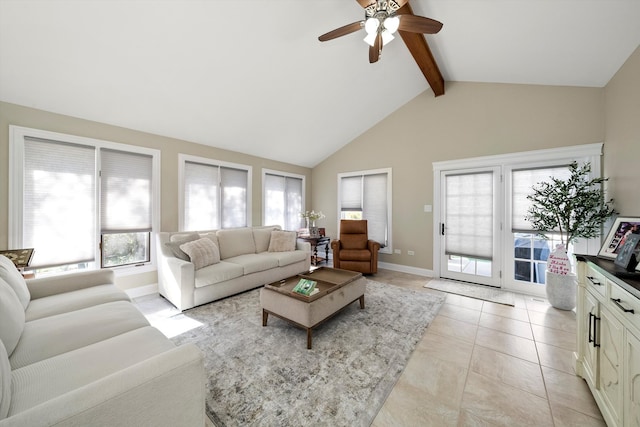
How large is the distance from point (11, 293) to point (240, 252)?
2.61 metres

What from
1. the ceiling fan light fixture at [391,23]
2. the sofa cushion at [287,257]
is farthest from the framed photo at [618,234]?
the sofa cushion at [287,257]

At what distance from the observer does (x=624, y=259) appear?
150cm

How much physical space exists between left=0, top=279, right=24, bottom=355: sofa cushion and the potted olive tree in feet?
16.2

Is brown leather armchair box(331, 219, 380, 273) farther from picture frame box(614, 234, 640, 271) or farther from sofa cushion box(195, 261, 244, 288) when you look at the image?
picture frame box(614, 234, 640, 271)

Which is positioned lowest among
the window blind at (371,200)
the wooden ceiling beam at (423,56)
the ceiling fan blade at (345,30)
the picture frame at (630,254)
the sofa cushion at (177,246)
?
the sofa cushion at (177,246)

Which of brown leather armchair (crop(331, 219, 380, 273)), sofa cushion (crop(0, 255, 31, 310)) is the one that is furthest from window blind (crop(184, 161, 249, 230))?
sofa cushion (crop(0, 255, 31, 310))

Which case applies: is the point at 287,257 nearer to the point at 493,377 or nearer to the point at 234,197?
the point at 234,197

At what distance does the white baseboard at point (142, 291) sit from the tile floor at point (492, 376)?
713mm

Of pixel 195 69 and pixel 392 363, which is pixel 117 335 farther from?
pixel 195 69

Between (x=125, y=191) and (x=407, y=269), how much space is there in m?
4.86

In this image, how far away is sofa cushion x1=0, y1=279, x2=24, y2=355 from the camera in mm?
1245

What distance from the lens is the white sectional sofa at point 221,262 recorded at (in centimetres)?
300

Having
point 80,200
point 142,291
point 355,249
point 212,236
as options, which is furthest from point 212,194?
point 355,249

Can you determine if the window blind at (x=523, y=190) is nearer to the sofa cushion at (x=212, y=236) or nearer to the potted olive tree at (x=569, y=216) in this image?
the potted olive tree at (x=569, y=216)
